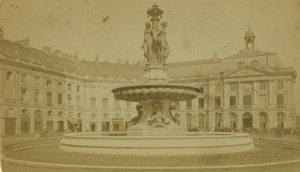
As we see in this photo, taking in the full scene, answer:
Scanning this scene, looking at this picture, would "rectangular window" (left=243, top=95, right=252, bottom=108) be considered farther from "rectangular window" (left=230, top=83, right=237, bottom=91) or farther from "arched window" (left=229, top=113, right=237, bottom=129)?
"rectangular window" (left=230, top=83, right=237, bottom=91)

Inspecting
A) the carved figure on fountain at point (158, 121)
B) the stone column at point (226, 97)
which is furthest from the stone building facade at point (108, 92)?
the carved figure on fountain at point (158, 121)

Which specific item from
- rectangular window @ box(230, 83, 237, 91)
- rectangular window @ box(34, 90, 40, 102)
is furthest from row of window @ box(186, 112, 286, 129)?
rectangular window @ box(34, 90, 40, 102)

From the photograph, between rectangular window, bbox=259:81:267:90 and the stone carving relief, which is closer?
rectangular window, bbox=259:81:267:90

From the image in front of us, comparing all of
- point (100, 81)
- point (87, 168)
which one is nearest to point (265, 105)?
point (100, 81)

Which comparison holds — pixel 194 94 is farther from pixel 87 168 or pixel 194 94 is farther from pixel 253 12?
pixel 87 168

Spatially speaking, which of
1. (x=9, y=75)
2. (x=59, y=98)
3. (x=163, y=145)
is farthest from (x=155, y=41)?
(x=59, y=98)

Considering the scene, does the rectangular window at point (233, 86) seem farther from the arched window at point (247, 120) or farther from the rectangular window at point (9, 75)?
the rectangular window at point (9, 75)

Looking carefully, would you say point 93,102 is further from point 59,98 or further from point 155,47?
point 155,47
